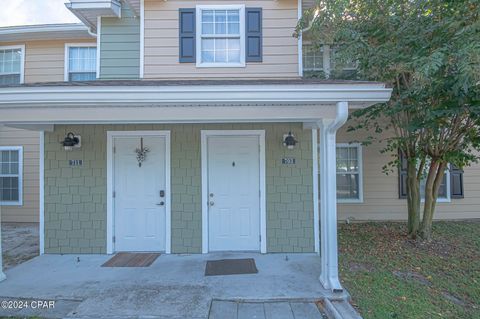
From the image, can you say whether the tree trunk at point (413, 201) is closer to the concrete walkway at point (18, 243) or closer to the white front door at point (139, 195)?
the white front door at point (139, 195)

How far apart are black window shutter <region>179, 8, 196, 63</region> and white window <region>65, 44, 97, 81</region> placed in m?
3.41

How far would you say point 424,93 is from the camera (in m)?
4.85

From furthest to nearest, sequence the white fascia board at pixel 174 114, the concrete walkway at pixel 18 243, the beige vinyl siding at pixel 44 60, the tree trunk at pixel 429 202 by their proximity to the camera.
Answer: the beige vinyl siding at pixel 44 60 → the tree trunk at pixel 429 202 → the concrete walkway at pixel 18 243 → the white fascia board at pixel 174 114

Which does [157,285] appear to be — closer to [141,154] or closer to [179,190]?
[179,190]

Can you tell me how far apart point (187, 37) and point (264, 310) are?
490cm

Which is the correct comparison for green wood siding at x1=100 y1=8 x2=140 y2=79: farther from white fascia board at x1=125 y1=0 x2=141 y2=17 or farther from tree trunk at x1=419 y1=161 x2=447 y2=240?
tree trunk at x1=419 y1=161 x2=447 y2=240

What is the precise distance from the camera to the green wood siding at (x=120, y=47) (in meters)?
6.19

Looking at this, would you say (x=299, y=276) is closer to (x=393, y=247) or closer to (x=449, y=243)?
(x=393, y=247)

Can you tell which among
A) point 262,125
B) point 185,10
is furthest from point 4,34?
point 262,125

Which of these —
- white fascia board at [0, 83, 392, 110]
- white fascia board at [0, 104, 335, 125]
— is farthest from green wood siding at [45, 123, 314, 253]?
white fascia board at [0, 83, 392, 110]

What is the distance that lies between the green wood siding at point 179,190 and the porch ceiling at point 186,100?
1.66m

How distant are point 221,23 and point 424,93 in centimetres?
385

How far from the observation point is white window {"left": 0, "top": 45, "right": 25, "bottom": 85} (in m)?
8.24

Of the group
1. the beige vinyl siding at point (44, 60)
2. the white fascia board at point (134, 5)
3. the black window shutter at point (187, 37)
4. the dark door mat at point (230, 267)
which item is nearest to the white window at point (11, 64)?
the beige vinyl siding at point (44, 60)
